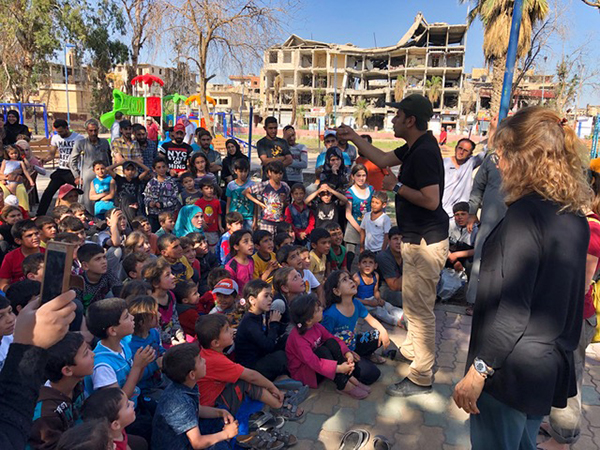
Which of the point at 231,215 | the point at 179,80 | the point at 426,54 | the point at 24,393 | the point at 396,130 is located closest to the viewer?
the point at 24,393

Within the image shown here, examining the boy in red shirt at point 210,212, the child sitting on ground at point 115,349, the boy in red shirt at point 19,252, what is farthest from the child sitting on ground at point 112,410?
the boy in red shirt at point 210,212

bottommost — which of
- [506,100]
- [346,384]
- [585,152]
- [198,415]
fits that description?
[346,384]

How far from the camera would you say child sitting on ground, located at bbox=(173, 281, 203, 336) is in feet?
13.1

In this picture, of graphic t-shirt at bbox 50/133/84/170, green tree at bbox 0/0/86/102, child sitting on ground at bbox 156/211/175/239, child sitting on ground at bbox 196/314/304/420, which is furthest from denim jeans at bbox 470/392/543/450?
green tree at bbox 0/0/86/102

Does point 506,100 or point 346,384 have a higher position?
point 506,100

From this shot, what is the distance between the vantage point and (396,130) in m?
3.29

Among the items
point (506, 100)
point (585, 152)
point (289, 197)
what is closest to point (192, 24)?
point (289, 197)

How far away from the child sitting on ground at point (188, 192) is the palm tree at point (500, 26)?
11350 millimetres

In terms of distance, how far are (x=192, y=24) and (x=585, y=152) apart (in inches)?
416

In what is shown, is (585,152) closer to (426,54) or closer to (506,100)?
(506,100)

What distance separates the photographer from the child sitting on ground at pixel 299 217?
6051 millimetres

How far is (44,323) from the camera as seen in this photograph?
1.31 meters

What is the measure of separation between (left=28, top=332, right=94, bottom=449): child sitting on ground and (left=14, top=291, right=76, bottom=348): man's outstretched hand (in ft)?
2.68

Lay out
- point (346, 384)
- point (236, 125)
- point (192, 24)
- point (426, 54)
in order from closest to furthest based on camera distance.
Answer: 1. point (346, 384)
2. point (192, 24)
3. point (236, 125)
4. point (426, 54)
